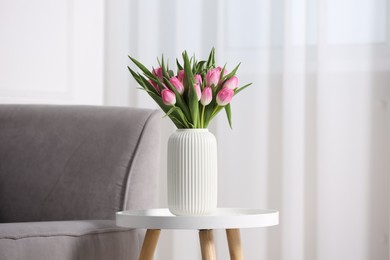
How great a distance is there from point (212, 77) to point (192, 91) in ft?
0.22

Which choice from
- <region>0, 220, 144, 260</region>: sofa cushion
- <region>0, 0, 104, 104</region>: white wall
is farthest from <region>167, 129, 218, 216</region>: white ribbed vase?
<region>0, 0, 104, 104</region>: white wall

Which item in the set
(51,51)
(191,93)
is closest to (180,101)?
(191,93)

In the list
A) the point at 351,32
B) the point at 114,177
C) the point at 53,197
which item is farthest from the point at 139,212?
the point at 351,32

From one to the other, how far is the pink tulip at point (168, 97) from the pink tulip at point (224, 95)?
11cm

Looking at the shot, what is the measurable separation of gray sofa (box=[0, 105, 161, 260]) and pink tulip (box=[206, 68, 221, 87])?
36 centimetres

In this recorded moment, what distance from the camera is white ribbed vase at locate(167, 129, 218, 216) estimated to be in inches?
73.7

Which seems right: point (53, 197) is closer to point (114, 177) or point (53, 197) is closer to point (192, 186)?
point (114, 177)

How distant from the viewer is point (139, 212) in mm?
1996

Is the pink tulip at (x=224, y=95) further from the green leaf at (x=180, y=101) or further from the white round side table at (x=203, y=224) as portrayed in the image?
the white round side table at (x=203, y=224)

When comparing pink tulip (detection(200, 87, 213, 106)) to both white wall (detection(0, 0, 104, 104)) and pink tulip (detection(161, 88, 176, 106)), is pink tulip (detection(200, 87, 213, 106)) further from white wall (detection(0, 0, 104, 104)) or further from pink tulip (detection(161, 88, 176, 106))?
white wall (detection(0, 0, 104, 104))

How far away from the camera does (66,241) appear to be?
181cm

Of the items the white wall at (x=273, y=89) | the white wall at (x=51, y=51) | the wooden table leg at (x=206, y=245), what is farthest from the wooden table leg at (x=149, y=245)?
the white wall at (x=51, y=51)

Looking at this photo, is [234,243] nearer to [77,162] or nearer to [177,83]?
[177,83]

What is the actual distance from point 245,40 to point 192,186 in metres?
1.19
